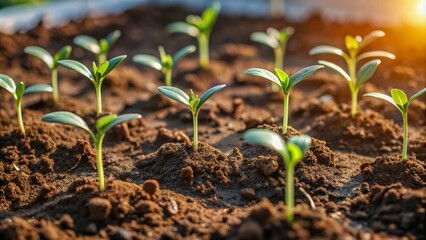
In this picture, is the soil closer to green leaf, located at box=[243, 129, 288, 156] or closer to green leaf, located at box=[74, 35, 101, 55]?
green leaf, located at box=[243, 129, 288, 156]

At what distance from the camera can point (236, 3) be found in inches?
296

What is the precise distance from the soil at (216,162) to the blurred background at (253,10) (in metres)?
0.66

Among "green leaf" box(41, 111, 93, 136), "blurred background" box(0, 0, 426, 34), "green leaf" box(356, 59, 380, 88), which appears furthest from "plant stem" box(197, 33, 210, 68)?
"green leaf" box(41, 111, 93, 136)

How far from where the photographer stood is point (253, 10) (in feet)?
24.0

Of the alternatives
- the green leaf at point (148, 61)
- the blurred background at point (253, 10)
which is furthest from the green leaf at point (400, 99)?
the blurred background at point (253, 10)

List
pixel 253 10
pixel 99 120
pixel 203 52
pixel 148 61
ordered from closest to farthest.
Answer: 1. pixel 99 120
2. pixel 148 61
3. pixel 203 52
4. pixel 253 10

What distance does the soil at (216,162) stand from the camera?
9.23ft

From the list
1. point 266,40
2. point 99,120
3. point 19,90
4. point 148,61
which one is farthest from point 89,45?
point 99,120

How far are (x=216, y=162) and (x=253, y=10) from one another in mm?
4241

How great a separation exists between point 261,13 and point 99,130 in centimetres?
463

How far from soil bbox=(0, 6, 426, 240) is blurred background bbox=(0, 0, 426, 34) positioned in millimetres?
660

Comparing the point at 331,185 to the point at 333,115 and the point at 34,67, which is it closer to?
the point at 333,115

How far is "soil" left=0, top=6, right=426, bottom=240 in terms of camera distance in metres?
2.81

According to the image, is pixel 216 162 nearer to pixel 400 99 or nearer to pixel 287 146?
pixel 287 146
